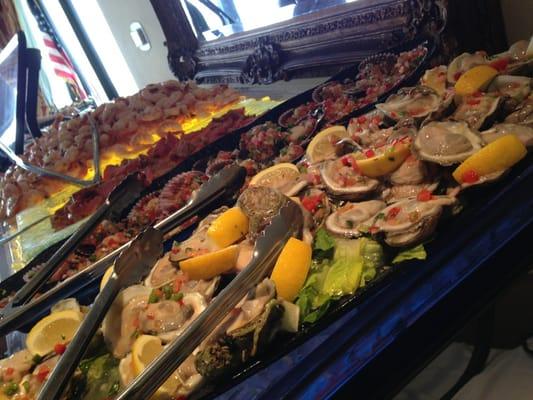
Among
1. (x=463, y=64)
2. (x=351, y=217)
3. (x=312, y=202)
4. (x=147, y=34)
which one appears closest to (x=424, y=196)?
(x=351, y=217)

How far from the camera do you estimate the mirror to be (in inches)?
134

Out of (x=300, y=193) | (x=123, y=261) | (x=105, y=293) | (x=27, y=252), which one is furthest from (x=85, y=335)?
(x=27, y=252)

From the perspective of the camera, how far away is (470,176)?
102 cm

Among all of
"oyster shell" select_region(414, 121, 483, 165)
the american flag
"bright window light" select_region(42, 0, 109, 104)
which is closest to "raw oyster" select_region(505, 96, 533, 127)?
"oyster shell" select_region(414, 121, 483, 165)

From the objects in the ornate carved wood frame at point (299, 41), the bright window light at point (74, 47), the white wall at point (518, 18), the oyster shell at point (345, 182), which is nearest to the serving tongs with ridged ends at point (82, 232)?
the oyster shell at point (345, 182)

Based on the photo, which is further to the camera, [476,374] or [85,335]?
[476,374]

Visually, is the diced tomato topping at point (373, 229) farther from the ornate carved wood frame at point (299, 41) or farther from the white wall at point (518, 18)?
the ornate carved wood frame at point (299, 41)

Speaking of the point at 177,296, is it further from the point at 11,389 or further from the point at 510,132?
the point at 510,132

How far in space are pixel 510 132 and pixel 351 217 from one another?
42cm

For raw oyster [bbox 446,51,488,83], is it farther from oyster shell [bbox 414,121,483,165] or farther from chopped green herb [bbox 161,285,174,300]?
chopped green herb [bbox 161,285,174,300]

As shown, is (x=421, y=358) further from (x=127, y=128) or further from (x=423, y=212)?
(x=127, y=128)

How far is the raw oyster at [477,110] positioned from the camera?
1.20 meters

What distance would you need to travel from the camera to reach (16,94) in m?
3.93

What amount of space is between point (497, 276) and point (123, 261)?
2.83 ft
